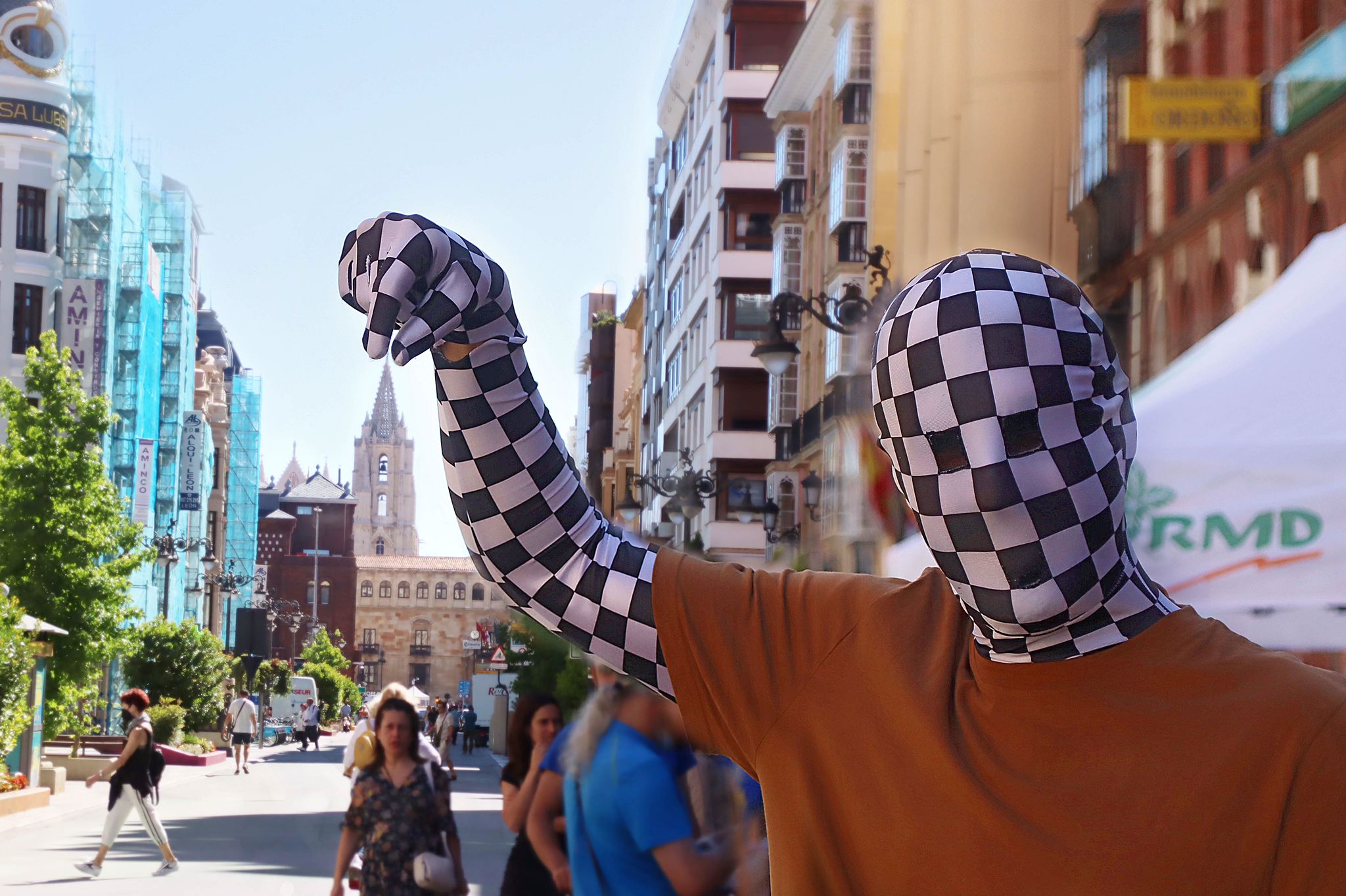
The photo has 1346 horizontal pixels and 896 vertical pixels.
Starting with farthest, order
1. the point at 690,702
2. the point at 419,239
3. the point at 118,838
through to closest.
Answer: the point at 118,838 → the point at 690,702 → the point at 419,239

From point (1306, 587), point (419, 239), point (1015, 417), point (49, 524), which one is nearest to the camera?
point (1015, 417)

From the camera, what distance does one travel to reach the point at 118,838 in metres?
18.2

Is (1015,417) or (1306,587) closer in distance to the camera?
(1015,417)

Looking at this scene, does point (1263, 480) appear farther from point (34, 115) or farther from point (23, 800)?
point (34, 115)

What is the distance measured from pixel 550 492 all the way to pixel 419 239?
33cm

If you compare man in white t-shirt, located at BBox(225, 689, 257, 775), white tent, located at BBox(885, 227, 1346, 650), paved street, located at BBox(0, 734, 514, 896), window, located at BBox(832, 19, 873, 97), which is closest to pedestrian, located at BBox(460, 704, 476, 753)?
man in white t-shirt, located at BBox(225, 689, 257, 775)

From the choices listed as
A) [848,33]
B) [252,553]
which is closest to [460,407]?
[848,33]

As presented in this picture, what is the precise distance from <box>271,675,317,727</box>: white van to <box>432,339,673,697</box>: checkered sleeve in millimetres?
64641

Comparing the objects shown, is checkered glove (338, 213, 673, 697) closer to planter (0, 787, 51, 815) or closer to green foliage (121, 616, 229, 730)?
planter (0, 787, 51, 815)

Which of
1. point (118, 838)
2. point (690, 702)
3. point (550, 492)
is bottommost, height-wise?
point (118, 838)

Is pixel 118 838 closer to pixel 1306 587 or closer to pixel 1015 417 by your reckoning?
pixel 1306 587

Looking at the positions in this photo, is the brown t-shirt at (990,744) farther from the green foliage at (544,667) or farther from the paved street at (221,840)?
the green foliage at (544,667)

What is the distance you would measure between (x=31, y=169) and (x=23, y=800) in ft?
110

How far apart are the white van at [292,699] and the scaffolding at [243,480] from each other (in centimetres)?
2313
